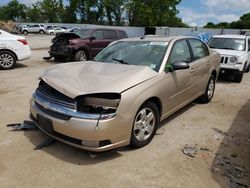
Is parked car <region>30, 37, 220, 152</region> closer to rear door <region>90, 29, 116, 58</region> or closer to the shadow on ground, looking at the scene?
the shadow on ground

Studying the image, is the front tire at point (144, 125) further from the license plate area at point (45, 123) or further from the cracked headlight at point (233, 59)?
the cracked headlight at point (233, 59)

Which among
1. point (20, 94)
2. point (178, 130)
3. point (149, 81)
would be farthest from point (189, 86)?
point (20, 94)

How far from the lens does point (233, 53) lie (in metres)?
9.09

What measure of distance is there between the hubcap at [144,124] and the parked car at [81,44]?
826cm

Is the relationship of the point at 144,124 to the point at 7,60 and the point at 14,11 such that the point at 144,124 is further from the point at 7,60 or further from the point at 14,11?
the point at 14,11

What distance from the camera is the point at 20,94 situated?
6652mm

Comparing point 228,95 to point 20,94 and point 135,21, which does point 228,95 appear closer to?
point 20,94

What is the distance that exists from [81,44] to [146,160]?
8.94 metres

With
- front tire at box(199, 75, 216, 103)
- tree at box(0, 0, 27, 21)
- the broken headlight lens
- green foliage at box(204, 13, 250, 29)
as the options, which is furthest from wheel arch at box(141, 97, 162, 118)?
tree at box(0, 0, 27, 21)

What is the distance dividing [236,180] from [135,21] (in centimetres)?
6262

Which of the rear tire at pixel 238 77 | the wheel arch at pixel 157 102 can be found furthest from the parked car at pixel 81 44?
the wheel arch at pixel 157 102

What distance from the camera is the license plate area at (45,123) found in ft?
11.9

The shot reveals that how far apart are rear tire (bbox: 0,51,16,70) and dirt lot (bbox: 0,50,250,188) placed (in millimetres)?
5243

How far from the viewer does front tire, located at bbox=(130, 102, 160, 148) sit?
378cm
